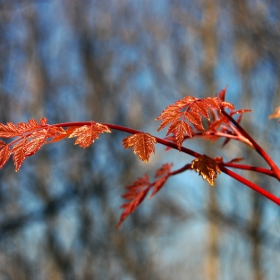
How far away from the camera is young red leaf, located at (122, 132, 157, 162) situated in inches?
22.0

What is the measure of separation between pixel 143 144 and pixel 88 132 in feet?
0.25

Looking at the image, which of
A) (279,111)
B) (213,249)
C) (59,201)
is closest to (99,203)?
(59,201)

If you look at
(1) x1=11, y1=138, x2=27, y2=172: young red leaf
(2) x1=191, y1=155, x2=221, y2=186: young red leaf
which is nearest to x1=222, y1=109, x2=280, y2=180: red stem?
(2) x1=191, y1=155, x2=221, y2=186: young red leaf

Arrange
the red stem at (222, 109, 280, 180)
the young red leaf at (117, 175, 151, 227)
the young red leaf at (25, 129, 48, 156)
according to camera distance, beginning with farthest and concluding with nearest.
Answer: the young red leaf at (117, 175, 151, 227) < the red stem at (222, 109, 280, 180) < the young red leaf at (25, 129, 48, 156)

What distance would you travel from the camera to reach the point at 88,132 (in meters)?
0.56

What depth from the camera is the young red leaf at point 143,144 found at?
1.83ft

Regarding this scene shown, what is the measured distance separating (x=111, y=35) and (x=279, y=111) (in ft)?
21.4

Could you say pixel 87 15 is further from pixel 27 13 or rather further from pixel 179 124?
pixel 179 124

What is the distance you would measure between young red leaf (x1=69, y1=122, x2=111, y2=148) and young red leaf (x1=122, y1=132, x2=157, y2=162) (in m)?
0.04

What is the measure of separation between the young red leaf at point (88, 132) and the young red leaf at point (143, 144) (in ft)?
0.13

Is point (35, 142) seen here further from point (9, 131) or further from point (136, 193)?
point (136, 193)

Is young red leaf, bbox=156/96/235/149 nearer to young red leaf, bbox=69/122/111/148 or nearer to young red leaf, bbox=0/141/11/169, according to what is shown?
young red leaf, bbox=69/122/111/148

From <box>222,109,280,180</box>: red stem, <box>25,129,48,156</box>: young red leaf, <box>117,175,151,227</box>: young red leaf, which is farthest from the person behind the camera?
<box>117,175,151,227</box>: young red leaf

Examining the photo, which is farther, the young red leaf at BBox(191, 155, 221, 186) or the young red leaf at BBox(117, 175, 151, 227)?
the young red leaf at BBox(117, 175, 151, 227)
